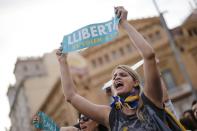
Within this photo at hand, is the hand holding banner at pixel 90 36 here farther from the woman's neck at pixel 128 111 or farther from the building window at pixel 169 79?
the building window at pixel 169 79

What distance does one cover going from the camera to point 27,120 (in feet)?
196

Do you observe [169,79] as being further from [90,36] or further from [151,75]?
[151,75]

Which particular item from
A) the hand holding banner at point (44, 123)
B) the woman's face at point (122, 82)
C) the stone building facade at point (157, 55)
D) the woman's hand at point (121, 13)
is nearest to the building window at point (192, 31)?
the stone building facade at point (157, 55)

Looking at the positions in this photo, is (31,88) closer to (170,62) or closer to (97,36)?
(170,62)

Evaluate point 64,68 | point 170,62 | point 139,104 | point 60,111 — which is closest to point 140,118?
point 139,104

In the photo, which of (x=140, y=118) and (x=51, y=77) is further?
(x=51, y=77)

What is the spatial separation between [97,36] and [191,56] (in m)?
33.9

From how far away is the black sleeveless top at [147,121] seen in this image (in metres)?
2.73

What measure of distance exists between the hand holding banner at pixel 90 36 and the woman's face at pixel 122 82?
0.60 metres

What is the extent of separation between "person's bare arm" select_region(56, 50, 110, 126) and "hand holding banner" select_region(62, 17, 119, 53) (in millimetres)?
137

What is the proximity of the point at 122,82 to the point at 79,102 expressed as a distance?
50 cm

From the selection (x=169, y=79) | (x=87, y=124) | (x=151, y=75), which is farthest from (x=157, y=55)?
(x=151, y=75)

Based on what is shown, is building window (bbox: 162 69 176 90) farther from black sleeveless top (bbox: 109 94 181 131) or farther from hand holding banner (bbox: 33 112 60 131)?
black sleeveless top (bbox: 109 94 181 131)

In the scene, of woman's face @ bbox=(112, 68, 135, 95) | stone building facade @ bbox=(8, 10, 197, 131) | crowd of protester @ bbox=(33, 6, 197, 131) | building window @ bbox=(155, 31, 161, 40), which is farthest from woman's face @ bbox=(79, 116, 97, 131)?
building window @ bbox=(155, 31, 161, 40)
